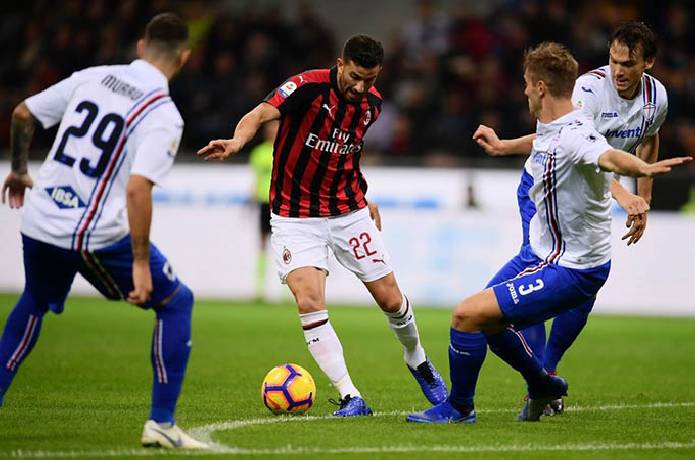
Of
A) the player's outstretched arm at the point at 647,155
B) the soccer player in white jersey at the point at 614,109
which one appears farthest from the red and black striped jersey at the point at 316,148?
the player's outstretched arm at the point at 647,155

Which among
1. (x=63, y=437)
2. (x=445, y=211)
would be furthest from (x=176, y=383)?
(x=445, y=211)

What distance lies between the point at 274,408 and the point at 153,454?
179 cm

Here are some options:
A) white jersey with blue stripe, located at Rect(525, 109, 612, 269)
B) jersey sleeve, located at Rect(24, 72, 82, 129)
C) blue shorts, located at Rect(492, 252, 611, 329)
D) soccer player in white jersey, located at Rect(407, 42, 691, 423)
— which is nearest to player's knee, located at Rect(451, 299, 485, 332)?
soccer player in white jersey, located at Rect(407, 42, 691, 423)

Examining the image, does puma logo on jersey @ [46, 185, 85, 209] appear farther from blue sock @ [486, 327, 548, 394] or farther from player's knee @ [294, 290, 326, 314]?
blue sock @ [486, 327, 548, 394]

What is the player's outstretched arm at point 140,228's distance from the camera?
5.40 m

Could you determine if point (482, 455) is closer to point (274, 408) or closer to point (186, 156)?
point (274, 408)

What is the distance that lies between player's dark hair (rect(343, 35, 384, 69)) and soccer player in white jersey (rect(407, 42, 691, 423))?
44.2 inches

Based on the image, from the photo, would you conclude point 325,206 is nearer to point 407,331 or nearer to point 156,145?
point 407,331

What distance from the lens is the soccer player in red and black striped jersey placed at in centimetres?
741

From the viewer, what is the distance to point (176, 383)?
5750 millimetres

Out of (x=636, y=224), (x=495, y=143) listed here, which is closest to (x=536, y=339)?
(x=636, y=224)

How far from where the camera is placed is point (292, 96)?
7469mm

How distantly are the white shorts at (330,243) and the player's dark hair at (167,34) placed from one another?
2085 millimetres

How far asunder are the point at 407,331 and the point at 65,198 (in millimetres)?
2790
